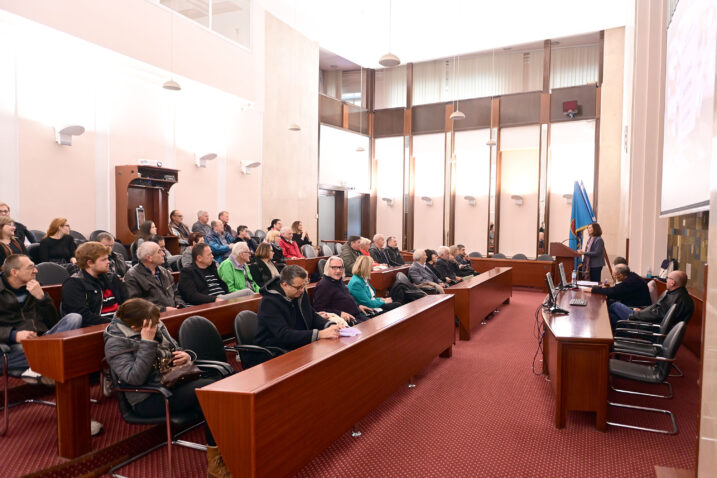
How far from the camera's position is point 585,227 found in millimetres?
9250

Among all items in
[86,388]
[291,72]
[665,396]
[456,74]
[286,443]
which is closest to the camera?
[286,443]

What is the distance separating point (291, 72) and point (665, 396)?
A: 10423mm

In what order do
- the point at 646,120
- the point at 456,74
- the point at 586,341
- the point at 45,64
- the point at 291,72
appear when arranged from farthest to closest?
1. the point at 456,74
2. the point at 291,72
3. the point at 646,120
4. the point at 45,64
5. the point at 586,341

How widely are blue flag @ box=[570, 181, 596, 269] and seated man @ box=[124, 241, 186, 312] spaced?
7782mm

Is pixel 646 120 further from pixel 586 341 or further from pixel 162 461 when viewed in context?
pixel 162 461

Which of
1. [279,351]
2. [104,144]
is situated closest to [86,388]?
[279,351]

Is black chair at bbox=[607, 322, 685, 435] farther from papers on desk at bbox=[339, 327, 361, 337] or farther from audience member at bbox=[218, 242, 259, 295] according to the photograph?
audience member at bbox=[218, 242, 259, 295]

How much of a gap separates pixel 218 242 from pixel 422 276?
136 inches

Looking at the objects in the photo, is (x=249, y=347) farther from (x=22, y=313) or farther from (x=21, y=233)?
(x=21, y=233)

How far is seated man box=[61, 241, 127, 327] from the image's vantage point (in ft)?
11.8

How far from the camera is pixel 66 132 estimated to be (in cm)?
724

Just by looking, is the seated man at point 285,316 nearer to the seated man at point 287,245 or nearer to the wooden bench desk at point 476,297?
the wooden bench desk at point 476,297

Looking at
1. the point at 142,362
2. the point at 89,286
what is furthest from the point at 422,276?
the point at 142,362

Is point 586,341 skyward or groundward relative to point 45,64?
groundward
